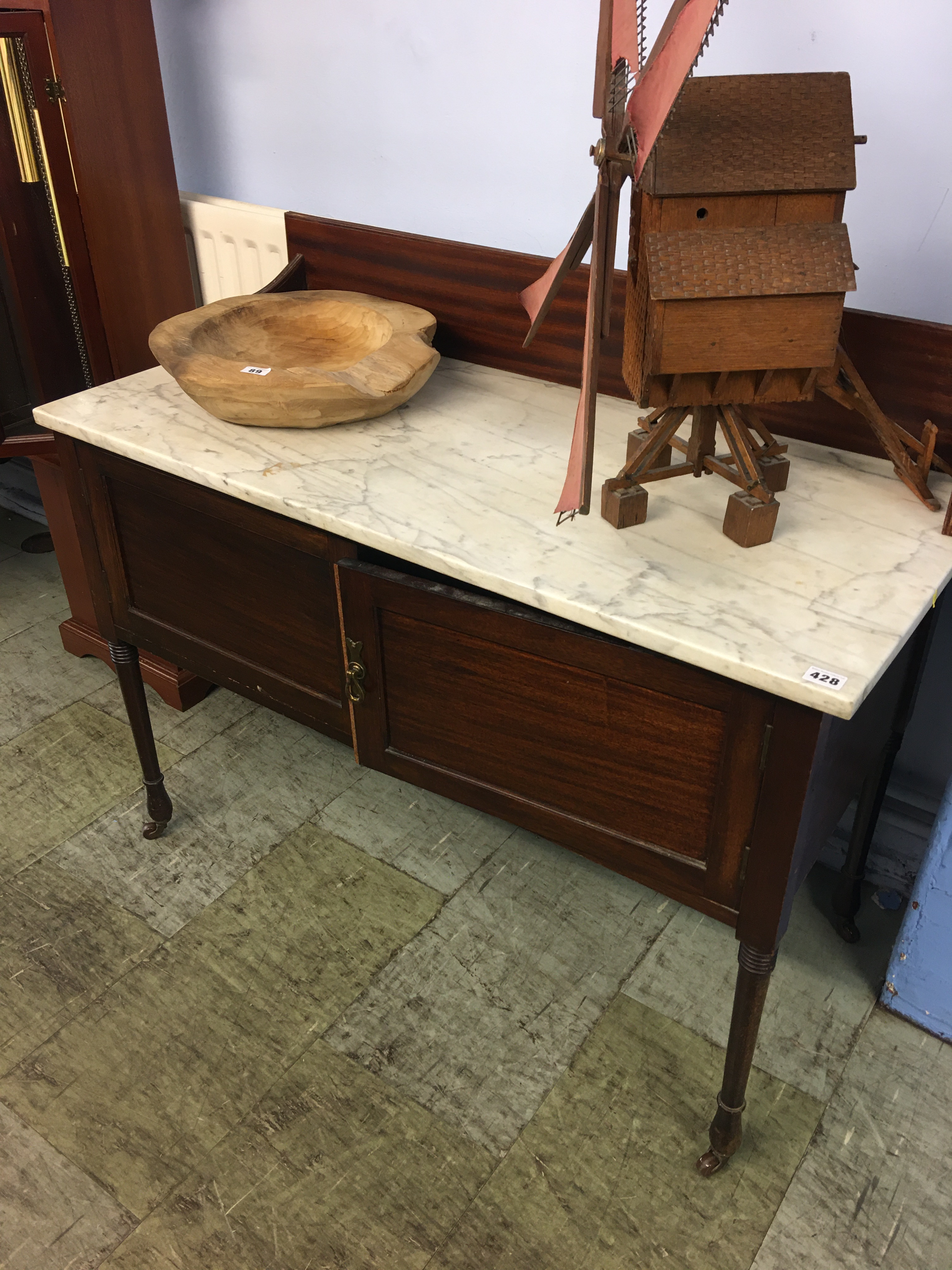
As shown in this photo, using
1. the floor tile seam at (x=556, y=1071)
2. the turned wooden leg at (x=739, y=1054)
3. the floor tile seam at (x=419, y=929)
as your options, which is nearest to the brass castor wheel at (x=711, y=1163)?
the turned wooden leg at (x=739, y=1054)

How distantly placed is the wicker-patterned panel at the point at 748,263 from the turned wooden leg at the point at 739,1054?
665mm

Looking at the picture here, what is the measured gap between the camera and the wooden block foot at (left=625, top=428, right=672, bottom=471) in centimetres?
117

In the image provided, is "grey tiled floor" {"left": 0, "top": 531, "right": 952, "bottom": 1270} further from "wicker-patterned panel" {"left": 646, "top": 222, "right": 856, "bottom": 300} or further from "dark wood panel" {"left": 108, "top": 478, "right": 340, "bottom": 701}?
"wicker-patterned panel" {"left": 646, "top": 222, "right": 856, "bottom": 300}

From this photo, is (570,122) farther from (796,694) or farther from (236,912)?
(236,912)

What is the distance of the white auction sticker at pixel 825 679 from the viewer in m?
0.88

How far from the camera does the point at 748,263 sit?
0.99 metres

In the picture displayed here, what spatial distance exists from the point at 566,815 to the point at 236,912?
2.43 feet

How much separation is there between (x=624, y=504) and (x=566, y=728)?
244 millimetres

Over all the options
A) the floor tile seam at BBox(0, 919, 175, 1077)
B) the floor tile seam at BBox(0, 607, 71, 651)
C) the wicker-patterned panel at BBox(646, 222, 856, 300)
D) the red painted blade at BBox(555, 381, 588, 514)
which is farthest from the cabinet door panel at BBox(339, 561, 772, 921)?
the floor tile seam at BBox(0, 607, 71, 651)

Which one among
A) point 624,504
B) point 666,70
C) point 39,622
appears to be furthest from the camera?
point 39,622

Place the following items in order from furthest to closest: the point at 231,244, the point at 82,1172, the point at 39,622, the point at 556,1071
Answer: the point at 39,622 → the point at 231,244 → the point at 556,1071 → the point at 82,1172

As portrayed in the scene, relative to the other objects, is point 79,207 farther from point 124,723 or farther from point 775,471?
point 775,471

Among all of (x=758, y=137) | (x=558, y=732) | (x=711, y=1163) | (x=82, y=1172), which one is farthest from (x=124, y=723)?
(x=758, y=137)

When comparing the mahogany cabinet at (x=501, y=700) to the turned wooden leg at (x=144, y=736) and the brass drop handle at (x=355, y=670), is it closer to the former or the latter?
the brass drop handle at (x=355, y=670)
